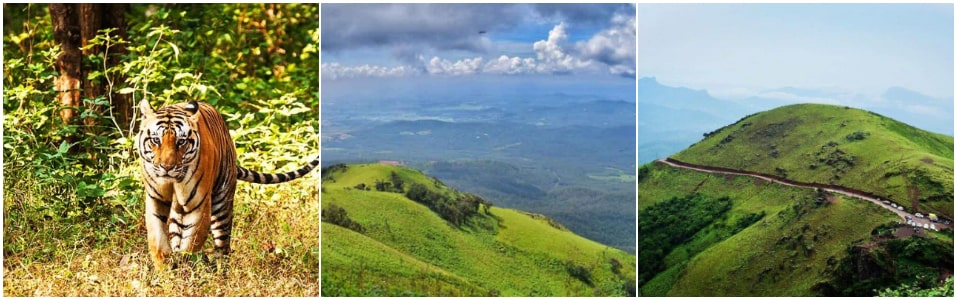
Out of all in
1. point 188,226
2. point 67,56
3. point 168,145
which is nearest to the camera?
point 168,145

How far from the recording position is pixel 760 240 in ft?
16.6

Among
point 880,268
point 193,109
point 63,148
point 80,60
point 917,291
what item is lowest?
point 917,291

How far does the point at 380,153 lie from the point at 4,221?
1.98 metres

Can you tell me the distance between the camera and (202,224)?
4777 mm

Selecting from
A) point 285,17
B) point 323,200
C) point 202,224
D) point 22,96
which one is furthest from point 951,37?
point 22,96

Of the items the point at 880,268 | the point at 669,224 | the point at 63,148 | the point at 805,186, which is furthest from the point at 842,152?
the point at 63,148

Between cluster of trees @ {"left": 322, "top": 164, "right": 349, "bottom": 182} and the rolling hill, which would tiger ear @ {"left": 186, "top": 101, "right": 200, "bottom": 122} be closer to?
cluster of trees @ {"left": 322, "top": 164, "right": 349, "bottom": 182}

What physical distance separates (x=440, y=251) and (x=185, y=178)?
128cm

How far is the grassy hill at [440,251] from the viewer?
4.94 meters

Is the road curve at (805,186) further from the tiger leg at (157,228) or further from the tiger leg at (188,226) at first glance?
the tiger leg at (157,228)

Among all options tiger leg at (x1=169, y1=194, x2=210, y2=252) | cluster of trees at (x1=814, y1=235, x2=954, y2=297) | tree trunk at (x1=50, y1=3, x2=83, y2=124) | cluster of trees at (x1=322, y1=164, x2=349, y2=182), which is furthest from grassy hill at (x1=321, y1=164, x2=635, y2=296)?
tree trunk at (x1=50, y1=3, x2=83, y2=124)

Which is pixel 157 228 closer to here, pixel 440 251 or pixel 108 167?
pixel 108 167

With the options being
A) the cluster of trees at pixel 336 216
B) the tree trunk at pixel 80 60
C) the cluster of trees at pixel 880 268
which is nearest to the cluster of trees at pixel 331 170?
the cluster of trees at pixel 336 216

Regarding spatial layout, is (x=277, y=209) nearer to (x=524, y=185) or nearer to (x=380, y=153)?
(x=380, y=153)
